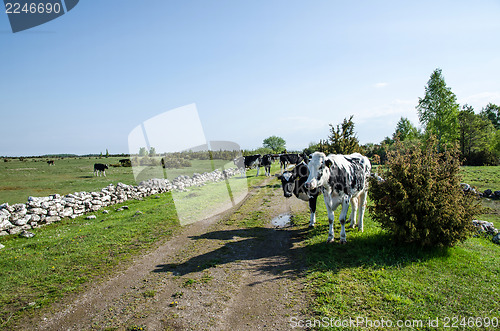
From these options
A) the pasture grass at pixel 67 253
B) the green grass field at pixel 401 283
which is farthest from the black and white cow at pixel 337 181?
the pasture grass at pixel 67 253

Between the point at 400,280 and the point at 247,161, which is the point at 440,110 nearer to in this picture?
the point at 247,161

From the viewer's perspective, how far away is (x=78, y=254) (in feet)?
25.8

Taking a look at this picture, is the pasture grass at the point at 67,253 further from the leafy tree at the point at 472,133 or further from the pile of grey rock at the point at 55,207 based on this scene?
the leafy tree at the point at 472,133

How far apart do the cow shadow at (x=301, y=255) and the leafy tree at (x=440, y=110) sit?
34801 millimetres

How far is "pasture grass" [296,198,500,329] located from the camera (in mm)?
4469

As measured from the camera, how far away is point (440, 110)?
115 feet

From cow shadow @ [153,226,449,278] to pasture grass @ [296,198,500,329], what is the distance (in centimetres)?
3

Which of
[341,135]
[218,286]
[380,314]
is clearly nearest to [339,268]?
[380,314]

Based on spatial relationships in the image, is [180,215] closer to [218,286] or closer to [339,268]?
[218,286]

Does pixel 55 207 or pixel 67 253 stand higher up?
pixel 55 207

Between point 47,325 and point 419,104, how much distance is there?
46056mm

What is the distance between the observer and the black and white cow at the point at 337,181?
744 centimetres

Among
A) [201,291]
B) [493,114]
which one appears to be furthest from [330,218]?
[493,114]

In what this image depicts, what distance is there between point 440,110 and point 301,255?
39.9m
